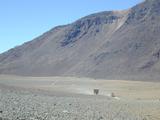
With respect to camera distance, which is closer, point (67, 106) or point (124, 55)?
point (67, 106)

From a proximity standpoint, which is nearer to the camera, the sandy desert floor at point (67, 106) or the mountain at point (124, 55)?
the sandy desert floor at point (67, 106)

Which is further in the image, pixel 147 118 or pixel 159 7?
pixel 159 7

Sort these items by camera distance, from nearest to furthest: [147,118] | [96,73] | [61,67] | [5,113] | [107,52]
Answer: [5,113], [147,118], [96,73], [107,52], [61,67]

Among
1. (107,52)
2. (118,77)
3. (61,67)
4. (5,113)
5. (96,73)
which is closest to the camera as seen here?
(5,113)

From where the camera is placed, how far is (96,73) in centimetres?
16512

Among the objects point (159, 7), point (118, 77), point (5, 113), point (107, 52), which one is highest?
point (159, 7)

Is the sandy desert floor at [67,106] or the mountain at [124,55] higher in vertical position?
the mountain at [124,55]

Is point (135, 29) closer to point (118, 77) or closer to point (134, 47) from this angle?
point (134, 47)

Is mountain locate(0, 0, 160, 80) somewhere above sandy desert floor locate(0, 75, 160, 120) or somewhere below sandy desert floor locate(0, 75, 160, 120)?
above

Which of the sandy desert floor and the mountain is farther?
the mountain

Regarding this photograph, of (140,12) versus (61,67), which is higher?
(140,12)

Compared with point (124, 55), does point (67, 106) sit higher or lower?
lower

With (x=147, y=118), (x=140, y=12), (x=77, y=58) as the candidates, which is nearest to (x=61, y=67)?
(x=77, y=58)

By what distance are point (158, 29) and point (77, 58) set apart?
123ft
